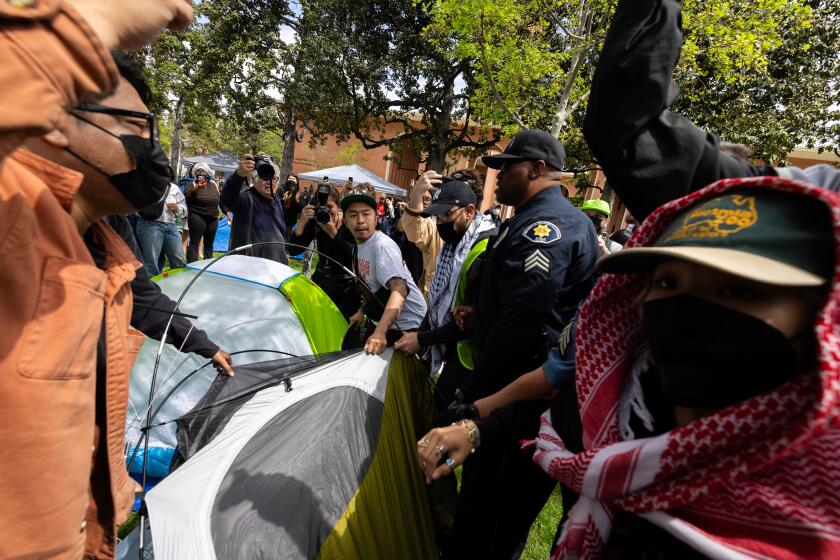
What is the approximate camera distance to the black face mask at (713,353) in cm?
65

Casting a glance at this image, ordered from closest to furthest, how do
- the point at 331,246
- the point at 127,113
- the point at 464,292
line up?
the point at 127,113
the point at 464,292
the point at 331,246

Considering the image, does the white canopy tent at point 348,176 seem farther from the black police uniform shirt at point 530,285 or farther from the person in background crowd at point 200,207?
the black police uniform shirt at point 530,285

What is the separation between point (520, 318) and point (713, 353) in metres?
1.01

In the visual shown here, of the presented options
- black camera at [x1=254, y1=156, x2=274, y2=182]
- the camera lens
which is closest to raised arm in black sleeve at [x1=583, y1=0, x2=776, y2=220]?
the camera lens

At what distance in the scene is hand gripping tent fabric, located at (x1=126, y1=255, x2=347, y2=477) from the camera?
7.88ft

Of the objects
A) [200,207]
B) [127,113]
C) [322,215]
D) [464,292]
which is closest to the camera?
[127,113]

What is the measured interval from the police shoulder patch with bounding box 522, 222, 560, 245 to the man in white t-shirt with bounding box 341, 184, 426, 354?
1045mm

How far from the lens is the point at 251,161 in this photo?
13.3ft


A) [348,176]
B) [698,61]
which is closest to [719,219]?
[698,61]

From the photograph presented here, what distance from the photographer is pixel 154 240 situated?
5137 mm

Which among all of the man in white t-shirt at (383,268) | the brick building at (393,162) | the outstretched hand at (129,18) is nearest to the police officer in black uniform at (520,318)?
the man in white t-shirt at (383,268)

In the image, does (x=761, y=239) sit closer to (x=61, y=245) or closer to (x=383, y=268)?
(x=61, y=245)

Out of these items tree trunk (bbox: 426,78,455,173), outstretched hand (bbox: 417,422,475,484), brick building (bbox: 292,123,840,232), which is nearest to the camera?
outstretched hand (bbox: 417,422,475,484)

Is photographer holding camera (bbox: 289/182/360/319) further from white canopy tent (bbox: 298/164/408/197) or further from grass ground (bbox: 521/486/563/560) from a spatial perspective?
white canopy tent (bbox: 298/164/408/197)
